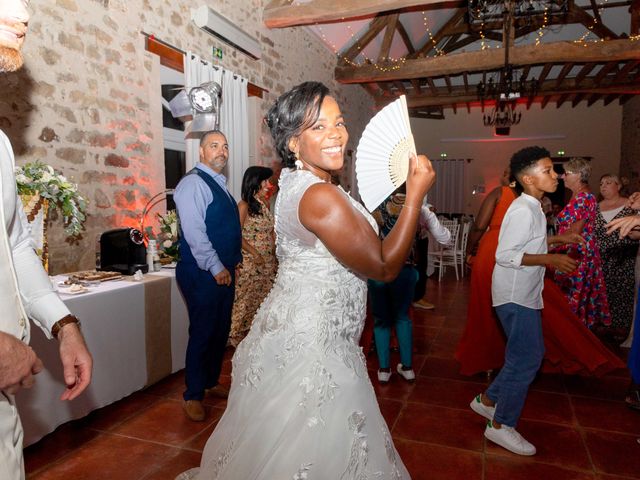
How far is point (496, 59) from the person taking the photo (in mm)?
6703

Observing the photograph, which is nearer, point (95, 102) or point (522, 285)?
point (522, 285)

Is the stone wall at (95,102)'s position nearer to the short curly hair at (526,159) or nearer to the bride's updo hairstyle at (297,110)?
the bride's updo hairstyle at (297,110)

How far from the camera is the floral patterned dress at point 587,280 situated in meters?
3.85

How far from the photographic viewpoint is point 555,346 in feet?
10.8

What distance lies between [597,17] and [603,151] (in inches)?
169

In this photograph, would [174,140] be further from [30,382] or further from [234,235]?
[30,382]

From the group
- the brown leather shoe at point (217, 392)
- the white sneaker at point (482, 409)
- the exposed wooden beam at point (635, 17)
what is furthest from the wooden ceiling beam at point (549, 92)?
the brown leather shoe at point (217, 392)

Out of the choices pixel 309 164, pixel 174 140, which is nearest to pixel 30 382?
pixel 309 164

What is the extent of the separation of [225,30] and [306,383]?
4180 millimetres

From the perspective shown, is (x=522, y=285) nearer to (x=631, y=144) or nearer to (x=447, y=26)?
(x=447, y=26)

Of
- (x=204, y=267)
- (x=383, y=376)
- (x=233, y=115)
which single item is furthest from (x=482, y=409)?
(x=233, y=115)

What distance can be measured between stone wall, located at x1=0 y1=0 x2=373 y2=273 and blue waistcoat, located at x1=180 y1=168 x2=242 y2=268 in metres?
0.88

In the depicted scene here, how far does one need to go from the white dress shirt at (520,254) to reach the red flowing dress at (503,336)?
2.71ft

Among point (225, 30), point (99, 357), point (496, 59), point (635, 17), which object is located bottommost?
point (99, 357)
